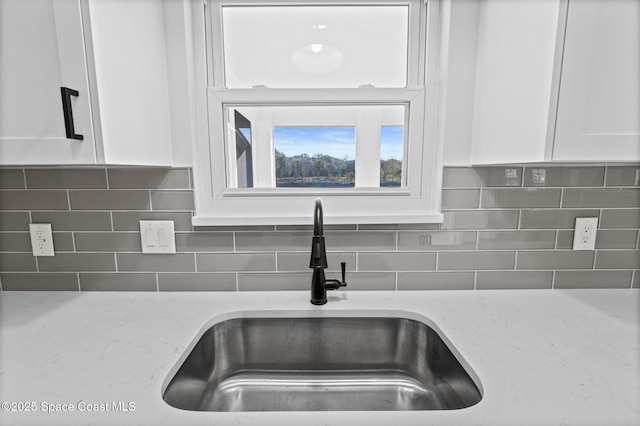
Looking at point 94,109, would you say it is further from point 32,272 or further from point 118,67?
point 32,272

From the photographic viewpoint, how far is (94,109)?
0.68 metres

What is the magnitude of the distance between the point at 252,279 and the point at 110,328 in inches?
16.6

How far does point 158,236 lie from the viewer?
1.05m

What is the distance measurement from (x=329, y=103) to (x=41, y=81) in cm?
75

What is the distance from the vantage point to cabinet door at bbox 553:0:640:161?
0.65 m

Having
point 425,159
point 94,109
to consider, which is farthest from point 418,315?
point 94,109

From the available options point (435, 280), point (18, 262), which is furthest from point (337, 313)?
point (18, 262)

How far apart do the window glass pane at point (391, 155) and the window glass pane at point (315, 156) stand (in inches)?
4.1

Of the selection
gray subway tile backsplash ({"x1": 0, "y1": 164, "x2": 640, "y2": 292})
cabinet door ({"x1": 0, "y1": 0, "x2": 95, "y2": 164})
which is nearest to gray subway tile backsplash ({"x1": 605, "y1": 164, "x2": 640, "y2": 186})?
gray subway tile backsplash ({"x1": 0, "y1": 164, "x2": 640, "y2": 292})

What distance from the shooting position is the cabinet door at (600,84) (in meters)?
0.65

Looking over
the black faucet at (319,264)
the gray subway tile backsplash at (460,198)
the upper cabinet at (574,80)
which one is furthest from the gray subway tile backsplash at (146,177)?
the upper cabinet at (574,80)

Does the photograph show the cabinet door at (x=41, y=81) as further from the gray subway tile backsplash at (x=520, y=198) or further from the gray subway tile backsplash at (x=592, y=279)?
the gray subway tile backsplash at (x=592, y=279)

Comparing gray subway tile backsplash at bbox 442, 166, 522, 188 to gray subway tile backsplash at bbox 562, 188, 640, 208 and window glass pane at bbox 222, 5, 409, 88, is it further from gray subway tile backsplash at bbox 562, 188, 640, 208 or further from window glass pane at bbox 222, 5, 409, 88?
window glass pane at bbox 222, 5, 409, 88

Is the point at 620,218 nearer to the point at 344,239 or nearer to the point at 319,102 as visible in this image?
the point at 344,239
